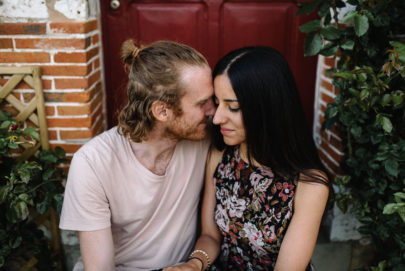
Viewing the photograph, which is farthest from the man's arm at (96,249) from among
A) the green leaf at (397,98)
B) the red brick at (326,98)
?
the red brick at (326,98)

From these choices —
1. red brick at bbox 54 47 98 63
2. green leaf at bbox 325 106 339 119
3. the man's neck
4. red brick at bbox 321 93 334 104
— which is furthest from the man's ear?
red brick at bbox 321 93 334 104

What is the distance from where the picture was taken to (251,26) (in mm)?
2490

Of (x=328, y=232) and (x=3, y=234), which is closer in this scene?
(x=3, y=234)

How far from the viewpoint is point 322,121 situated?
8.37 feet

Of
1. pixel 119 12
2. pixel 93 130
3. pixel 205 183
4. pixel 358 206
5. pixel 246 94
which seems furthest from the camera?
pixel 119 12

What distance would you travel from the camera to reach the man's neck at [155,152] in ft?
5.73

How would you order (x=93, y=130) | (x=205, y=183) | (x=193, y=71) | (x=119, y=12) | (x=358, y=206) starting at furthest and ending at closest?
(x=119, y=12) → (x=93, y=130) → (x=358, y=206) → (x=205, y=183) → (x=193, y=71)

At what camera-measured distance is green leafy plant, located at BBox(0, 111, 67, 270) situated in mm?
1843

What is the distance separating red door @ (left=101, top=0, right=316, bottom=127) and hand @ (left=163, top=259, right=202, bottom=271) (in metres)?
1.17

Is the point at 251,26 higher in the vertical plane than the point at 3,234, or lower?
higher

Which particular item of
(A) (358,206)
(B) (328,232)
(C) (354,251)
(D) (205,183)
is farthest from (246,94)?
(C) (354,251)

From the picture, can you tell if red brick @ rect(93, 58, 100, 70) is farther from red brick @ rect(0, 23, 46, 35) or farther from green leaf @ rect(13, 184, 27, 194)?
green leaf @ rect(13, 184, 27, 194)

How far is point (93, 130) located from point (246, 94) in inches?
44.3

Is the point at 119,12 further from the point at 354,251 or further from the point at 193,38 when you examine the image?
the point at 354,251
